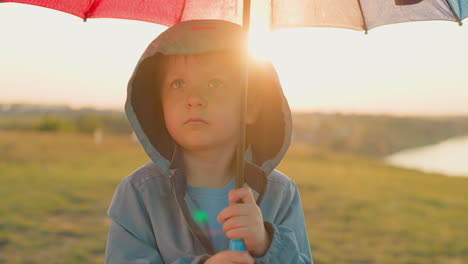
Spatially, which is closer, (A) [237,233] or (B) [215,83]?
(A) [237,233]

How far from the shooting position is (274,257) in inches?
72.7

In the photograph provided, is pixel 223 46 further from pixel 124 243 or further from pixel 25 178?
pixel 25 178

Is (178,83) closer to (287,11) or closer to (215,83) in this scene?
(215,83)

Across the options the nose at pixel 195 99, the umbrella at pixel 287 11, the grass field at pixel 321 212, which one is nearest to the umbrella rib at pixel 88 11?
the umbrella at pixel 287 11

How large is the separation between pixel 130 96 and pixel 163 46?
26 cm

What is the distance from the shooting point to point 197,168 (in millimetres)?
2053

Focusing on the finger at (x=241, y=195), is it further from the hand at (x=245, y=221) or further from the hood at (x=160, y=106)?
the hood at (x=160, y=106)

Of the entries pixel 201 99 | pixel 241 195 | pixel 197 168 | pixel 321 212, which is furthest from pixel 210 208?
pixel 321 212

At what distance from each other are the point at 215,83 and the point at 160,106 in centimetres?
32

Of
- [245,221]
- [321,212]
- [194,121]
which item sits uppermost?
[194,121]

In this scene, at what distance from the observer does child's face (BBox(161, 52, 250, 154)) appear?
1.90 meters

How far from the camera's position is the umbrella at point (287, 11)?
2.30m

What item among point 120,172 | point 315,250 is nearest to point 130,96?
point 315,250

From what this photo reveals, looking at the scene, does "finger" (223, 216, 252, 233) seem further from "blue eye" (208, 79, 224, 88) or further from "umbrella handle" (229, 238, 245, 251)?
"blue eye" (208, 79, 224, 88)
